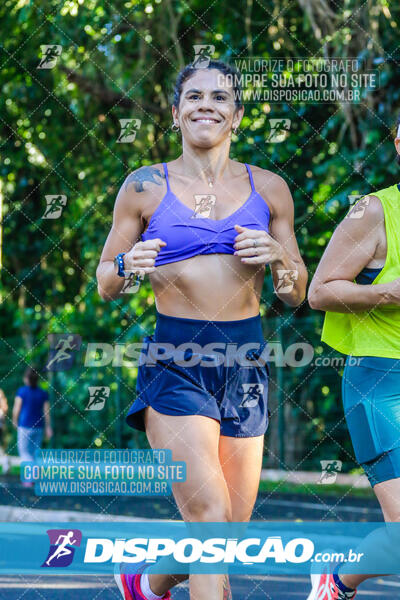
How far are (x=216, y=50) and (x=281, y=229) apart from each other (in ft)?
28.0

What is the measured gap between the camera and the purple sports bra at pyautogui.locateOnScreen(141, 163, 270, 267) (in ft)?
13.1

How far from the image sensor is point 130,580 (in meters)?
4.34

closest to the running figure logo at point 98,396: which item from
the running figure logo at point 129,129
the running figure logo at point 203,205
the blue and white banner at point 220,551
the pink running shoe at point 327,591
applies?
the running figure logo at point 129,129

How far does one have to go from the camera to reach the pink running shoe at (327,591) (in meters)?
Answer: 4.16

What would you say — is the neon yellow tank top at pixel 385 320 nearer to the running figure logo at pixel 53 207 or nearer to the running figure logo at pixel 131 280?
the running figure logo at pixel 131 280

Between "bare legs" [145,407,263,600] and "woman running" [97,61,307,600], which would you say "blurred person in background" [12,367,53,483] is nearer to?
"woman running" [97,61,307,600]

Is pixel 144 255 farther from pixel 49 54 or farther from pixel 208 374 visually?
pixel 49 54

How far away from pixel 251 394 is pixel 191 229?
2.16 ft

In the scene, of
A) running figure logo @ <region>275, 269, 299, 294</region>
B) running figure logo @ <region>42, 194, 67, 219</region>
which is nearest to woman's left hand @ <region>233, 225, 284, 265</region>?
running figure logo @ <region>275, 269, 299, 294</region>

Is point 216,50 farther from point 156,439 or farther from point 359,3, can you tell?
point 156,439

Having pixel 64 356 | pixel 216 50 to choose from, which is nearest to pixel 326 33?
pixel 216 50

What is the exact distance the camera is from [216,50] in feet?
40.7

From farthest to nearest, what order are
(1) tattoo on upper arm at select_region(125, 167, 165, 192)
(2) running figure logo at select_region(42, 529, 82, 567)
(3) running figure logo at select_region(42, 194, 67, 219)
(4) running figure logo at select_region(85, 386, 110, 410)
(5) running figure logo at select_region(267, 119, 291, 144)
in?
(4) running figure logo at select_region(85, 386, 110, 410), (5) running figure logo at select_region(267, 119, 291, 144), (3) running figure logo at select_region(42, 194, 67, 219), (2) running figure logo at select_region(42, 529, 82, 567), (1) tattoo on upper arm at select_region(125, 167, 165, 192)

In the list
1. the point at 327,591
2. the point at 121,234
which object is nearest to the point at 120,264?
the point at 121,234
